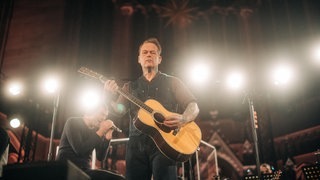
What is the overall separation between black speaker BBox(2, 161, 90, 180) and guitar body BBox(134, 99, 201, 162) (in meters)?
0.81

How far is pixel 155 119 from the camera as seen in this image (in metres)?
3.47

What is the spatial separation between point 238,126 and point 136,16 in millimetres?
7366

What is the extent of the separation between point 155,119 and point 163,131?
0.15m

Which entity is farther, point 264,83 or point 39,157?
point 264,83

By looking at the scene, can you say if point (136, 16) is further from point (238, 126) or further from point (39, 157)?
point (39, 157)

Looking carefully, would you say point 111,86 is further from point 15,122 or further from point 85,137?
point 15,122

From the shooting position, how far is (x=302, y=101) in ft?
39.8

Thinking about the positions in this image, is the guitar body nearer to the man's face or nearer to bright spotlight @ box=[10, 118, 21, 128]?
the man's face

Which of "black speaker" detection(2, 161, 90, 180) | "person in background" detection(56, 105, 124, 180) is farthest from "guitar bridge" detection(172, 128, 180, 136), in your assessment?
"person in background" detection(56, 105, 124, 180)

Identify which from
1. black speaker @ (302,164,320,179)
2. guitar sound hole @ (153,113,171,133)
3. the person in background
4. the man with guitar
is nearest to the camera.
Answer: the man with guitar

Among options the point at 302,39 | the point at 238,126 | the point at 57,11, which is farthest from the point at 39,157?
the point at 302,39

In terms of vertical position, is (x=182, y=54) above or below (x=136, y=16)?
below

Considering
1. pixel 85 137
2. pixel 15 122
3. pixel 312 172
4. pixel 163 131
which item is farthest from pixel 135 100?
pixel 15 122

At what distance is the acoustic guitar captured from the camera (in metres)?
3.33
